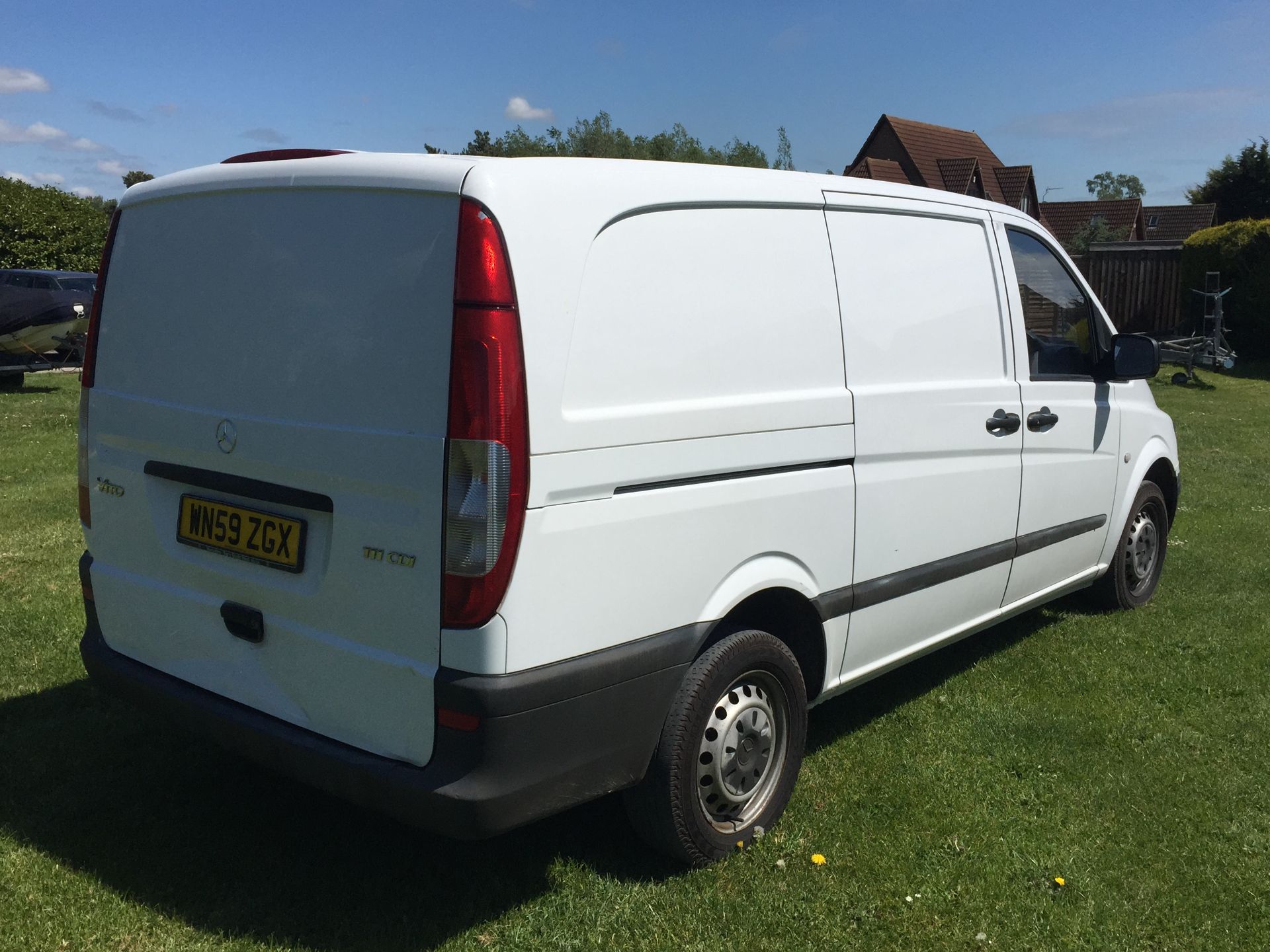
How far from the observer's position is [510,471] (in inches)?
100.0

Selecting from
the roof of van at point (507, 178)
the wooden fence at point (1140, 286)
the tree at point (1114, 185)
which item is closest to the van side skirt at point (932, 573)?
the roof of van at point (507, 178)

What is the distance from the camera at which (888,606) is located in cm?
389

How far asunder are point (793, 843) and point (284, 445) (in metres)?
2.02

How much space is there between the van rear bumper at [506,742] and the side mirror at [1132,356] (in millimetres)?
3075

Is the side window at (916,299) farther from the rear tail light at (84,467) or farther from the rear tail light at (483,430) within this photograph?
the rear tail light at (84,467)

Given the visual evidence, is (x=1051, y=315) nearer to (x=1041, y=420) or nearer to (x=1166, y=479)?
(x=1041, y=420)

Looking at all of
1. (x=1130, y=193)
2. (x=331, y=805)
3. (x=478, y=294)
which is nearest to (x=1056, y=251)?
(x=478, y=294)

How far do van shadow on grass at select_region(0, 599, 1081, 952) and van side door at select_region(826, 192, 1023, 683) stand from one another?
4.24 feet

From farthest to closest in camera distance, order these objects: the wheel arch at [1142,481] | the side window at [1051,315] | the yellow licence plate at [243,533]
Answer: the wheel arch at [1142,481] → the side window at [1051,315] → the yellow licence plate at [243,533]

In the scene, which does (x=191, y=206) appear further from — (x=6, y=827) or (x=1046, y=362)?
(x=1046, y=362)

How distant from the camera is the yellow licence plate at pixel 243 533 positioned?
2869 millimetres

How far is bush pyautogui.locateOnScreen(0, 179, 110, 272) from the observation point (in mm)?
23109

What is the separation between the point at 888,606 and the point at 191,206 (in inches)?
105

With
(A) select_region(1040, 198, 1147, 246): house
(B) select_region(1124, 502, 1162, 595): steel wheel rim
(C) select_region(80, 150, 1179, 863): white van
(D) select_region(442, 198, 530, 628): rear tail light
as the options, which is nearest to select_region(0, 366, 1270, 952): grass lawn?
(C) select_region(80, 150, 1179, 863): white van
